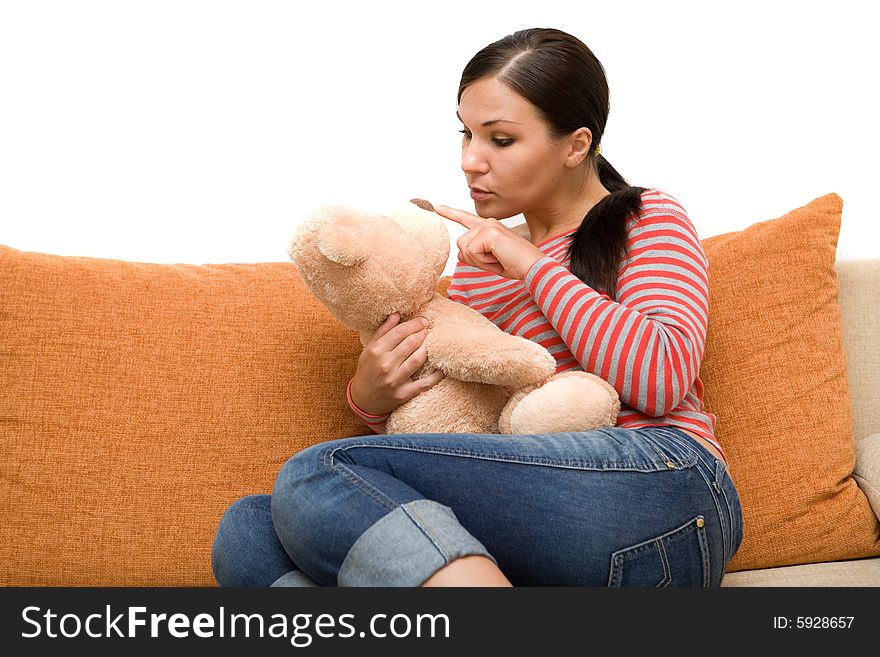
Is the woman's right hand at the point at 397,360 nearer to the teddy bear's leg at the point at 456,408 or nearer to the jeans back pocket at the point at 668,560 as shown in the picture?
the teddy bear's leg at the point at 456,408

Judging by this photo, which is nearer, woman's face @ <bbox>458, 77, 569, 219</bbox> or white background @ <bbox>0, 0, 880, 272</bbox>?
woman's face @ <bbox>458, 77, 569, 219</bbox>

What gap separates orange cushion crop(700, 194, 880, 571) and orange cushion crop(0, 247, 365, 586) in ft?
2.18

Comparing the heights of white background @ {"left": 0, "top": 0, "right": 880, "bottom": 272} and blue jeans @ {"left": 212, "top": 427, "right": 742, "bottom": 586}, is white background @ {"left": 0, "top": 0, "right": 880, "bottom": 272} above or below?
above

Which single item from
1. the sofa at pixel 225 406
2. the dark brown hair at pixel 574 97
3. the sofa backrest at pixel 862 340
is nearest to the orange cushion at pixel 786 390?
the sofa at pixel 225 406

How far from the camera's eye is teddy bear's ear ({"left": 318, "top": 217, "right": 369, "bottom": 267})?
3.56 feet

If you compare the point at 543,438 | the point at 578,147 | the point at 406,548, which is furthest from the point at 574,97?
the point at 406,548

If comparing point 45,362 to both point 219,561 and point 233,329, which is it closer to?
point 233,329

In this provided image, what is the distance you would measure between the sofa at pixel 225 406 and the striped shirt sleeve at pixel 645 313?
13.1 inches

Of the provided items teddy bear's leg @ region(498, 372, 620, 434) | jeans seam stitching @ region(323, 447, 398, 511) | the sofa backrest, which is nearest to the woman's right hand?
teddy bear's leg @ region(498, 372, 620, 434)

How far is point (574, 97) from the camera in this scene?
1.41 m

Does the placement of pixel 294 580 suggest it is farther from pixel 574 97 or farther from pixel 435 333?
pixel 574 97

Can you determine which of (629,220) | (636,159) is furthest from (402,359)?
(636,159)

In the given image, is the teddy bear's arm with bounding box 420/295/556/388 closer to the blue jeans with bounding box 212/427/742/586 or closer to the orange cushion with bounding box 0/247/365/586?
the blue jeans with bounding box 212/427/742/586

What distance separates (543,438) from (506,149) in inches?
21.8
